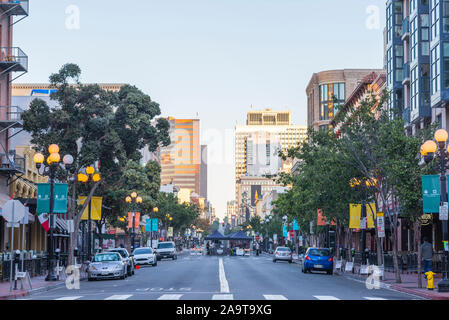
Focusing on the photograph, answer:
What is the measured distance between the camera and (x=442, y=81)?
4669 centimetres

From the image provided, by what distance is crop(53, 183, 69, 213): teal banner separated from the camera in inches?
1425

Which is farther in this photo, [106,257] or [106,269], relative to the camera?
[106,257]

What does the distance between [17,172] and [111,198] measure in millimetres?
16567

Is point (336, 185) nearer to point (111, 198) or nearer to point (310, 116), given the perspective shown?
point (111, 198)

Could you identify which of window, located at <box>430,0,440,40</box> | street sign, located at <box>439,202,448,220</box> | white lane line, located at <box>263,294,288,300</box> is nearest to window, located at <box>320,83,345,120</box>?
window, located at <box>430,0,440,40</box>

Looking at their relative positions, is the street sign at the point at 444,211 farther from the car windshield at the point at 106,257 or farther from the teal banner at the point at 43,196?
the teal banner at the point at 43,196

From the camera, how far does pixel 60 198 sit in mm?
36562

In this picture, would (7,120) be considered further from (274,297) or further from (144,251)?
(274,297)

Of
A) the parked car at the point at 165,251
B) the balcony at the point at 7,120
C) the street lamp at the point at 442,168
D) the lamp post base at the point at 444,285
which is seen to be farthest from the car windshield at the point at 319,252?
the parked car at the point at 165,251

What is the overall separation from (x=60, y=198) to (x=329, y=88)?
98.5m

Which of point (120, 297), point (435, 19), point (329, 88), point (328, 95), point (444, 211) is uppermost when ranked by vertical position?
point (329, 88)

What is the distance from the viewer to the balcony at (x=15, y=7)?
46.4 meters

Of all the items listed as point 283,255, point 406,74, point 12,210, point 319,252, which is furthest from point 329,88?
point 12,210

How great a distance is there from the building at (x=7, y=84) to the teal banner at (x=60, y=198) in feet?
34.6
